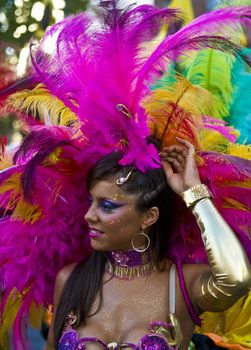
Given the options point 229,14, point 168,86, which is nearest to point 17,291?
point 168,86

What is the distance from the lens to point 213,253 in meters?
2.05

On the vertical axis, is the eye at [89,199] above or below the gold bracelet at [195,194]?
below

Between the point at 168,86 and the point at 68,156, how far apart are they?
49 cm

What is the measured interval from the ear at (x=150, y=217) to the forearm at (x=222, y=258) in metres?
0.23

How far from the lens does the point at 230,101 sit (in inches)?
108

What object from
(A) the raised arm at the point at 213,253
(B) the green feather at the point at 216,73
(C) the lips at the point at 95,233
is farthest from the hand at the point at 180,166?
(B) the green feather at the point at 216,73

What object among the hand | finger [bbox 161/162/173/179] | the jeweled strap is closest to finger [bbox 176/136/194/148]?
the hand

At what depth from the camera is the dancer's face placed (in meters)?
2.22

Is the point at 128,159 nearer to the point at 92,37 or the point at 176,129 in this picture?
the point at 176,129

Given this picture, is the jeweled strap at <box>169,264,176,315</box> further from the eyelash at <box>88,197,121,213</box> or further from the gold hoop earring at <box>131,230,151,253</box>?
the eyelash at <box>88,197,121,213</box>

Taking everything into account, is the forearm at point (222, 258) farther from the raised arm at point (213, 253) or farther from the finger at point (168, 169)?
the finger at point (168, 169)

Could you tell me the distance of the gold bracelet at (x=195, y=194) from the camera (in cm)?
211

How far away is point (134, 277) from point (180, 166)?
459 millimetres

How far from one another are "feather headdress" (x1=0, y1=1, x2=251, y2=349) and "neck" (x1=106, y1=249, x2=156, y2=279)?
0.51ft
